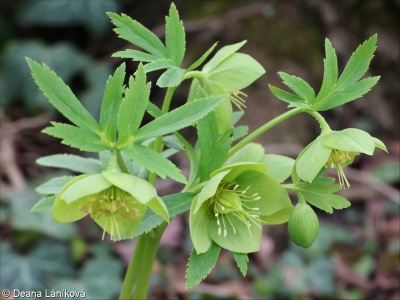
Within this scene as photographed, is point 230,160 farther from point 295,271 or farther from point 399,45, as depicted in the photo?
point 399,45

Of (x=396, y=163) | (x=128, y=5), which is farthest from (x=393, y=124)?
(x=128, y=5)

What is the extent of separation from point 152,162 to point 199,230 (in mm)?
133

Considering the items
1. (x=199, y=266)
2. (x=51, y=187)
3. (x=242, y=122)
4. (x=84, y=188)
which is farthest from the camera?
(x=242, y=122)

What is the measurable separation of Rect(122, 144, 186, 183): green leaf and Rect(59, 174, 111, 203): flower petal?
0.05m

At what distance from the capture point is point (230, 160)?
843mm

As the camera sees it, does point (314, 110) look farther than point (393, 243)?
No

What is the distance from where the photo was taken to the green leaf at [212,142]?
739 mm

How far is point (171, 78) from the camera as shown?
73 centimetres

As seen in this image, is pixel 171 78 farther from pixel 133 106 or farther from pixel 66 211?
pixel 66 211

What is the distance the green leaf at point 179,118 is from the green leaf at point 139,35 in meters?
0.13

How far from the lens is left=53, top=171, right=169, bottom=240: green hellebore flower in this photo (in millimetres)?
619

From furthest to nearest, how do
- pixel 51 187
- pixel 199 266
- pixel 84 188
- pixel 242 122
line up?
pixel 242 122 < pixel 51 187 < pixel 199 266 < pixel 84 188

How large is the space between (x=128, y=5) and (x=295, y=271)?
1354 mm

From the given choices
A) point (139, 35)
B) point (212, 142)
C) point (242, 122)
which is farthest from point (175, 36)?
point (242, 122)
